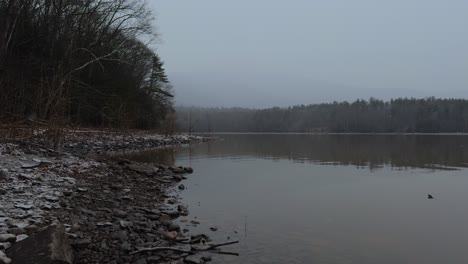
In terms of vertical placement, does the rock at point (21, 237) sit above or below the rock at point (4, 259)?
above

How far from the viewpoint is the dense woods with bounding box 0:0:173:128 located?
59.5 ft

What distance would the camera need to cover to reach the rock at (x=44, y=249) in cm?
616

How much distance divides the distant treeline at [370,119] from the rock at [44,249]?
12832cm

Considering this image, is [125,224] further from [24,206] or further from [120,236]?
[24,206]

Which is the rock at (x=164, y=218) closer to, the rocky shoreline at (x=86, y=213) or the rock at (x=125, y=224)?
the rocky shoreline at (x=86, y=213)

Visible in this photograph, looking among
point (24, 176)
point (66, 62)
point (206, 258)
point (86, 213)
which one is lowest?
point (206, 258)

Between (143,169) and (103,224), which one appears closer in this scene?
(103,224)

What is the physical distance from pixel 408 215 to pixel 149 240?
840 centimetres

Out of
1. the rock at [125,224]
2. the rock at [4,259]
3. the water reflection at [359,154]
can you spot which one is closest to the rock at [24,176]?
the rock at [125,224]

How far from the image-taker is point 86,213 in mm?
10156

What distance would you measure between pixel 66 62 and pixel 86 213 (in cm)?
2447

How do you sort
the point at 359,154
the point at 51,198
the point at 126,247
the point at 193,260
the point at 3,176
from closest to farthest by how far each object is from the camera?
the point at 193,260, the point at 126,247, the point at 51,198, the point at 3,176, the point at 359,154

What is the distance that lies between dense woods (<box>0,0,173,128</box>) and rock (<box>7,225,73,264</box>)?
10.7m

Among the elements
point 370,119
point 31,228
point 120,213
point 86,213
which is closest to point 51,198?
point 86,213
